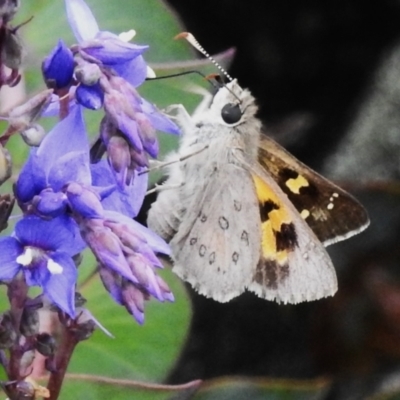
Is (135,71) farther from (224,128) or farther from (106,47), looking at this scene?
(224,128)

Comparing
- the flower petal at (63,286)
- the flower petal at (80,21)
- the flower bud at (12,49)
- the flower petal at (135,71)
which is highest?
the flower bud at (12,49)

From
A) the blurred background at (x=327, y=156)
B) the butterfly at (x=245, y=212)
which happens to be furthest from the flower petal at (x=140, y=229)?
the blurred background at (x=327, y=156)

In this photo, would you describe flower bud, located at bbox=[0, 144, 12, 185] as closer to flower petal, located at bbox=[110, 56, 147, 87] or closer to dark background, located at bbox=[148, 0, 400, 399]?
flower petal, located at bbox=[110, 56, 147, 87]

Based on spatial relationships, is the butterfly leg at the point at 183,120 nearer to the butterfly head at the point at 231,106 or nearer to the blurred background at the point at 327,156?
the butterfly head at the point at 231,106

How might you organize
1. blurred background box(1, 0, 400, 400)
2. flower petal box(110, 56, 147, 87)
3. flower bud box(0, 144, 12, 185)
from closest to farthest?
flower bud box(0, 144, 12, 185), flower petal box(110, 56, 147, 87), blurred background box(1, 0, 400, 400)

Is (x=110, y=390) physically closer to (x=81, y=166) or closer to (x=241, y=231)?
(x=241, y=231)

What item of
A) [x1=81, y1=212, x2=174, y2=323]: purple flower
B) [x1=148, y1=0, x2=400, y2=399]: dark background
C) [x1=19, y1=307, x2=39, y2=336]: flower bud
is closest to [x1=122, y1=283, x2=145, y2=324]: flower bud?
[x1=81, y1=212, x2=174, y2=323]: purple flower
